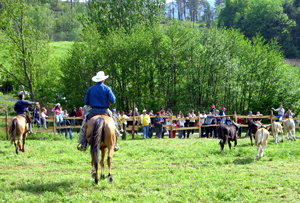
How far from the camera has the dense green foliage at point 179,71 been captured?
34.3 metres

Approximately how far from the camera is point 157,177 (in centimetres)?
991

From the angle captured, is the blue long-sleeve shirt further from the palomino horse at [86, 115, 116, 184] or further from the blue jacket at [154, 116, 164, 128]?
the blue jacket at [154, 116, 164, 128]

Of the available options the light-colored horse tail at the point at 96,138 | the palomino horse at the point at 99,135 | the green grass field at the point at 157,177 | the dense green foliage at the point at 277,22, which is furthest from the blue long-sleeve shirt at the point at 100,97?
the dense green foliage at the point at 277,22

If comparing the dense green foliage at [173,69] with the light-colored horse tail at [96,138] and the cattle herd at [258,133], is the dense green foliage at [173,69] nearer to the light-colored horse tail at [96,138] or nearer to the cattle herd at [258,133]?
the cattle herd at [258,133]

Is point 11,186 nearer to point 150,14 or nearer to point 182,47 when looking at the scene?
point 182,47

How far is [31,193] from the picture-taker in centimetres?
812

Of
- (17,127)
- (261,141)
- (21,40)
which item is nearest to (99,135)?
(17,127)

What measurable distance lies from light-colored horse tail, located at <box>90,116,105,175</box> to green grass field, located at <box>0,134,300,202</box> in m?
0.76

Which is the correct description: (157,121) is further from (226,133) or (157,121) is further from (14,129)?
(14,129)

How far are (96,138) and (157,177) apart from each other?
236 centimetres

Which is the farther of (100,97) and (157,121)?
(157,121)

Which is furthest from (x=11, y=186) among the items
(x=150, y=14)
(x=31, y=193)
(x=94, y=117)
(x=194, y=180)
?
(x=150, y=14)

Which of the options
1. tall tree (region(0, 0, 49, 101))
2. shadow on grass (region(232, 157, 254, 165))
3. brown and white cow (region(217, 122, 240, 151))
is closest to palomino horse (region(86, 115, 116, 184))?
shadow on grass (region(232, 157, 254, 165))

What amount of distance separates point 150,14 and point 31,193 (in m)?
40.6
